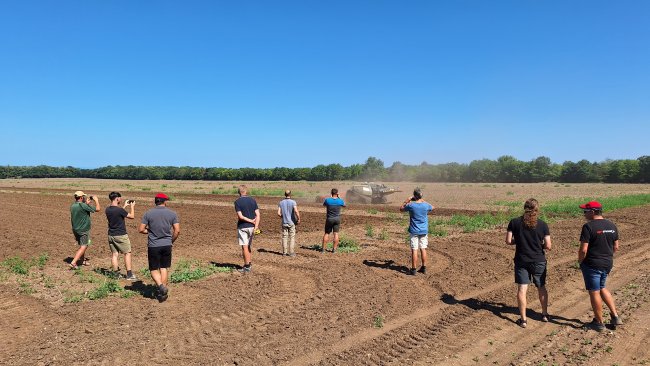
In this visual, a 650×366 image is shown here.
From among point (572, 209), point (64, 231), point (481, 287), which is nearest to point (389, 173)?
point (572, 209)

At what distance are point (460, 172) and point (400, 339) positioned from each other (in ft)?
268

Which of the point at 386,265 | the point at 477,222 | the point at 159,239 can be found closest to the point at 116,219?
the point at 159,239

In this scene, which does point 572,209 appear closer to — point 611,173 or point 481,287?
point 481,287

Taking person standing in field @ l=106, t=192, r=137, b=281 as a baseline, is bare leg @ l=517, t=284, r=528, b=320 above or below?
below

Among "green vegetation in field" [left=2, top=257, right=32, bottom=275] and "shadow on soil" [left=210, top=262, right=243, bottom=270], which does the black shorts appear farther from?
"green vegetation in field" [left=2, top=257, right=32, bottom=275]

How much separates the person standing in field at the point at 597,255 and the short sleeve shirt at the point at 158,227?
23.4 ft

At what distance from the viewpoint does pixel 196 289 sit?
29.7ft

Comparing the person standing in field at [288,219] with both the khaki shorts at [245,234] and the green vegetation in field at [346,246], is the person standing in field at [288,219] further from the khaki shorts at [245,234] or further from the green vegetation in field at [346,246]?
the khaki shorts at [245,234]

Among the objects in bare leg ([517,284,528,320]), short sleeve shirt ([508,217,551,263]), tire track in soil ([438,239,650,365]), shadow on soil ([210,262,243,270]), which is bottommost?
tire track in soil ([438,239,650,365])

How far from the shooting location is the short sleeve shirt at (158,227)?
8039 millimetres

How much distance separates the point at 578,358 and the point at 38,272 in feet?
37.8

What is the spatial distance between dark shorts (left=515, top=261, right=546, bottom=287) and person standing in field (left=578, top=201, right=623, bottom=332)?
2.06ft

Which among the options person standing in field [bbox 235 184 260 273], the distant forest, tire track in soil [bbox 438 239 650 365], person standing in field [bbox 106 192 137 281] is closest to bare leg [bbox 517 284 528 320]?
tire track in soil [bbox 438 239 650 365]

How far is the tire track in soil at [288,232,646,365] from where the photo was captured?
5730mm
